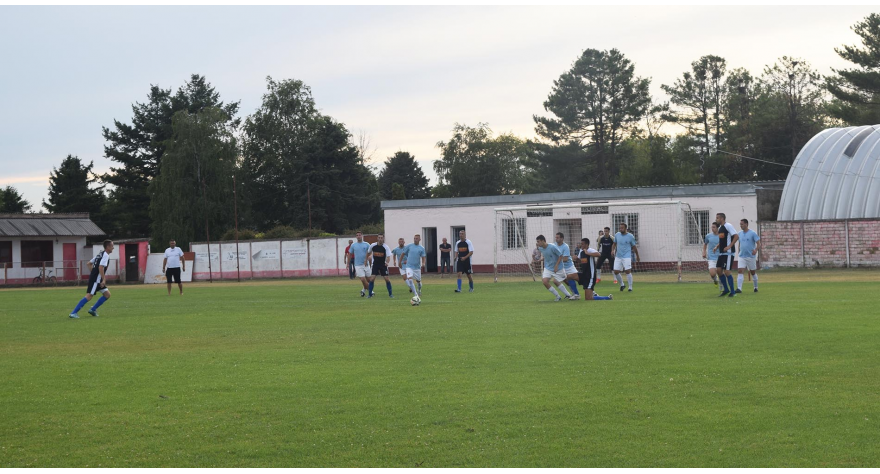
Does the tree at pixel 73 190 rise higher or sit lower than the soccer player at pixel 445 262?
higher

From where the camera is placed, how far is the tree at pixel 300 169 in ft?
255

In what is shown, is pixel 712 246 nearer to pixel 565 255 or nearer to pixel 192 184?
pixel 565 255

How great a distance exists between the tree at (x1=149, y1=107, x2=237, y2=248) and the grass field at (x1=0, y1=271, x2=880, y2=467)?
54525 mm

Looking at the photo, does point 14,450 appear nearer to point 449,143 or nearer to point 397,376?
point 397,376

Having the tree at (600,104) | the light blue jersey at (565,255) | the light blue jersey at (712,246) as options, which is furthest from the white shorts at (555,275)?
the tree at (600,104)

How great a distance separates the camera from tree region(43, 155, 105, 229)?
83938mm

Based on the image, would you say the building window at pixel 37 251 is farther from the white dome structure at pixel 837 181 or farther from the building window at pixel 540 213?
the white dome structure at pixel 837 181

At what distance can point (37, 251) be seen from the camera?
58094 millimetres

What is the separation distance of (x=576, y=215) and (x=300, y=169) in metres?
39.3

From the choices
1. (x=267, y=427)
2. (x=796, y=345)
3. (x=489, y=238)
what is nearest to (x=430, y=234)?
(x=489, y=238)

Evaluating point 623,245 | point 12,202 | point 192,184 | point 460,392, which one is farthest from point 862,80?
point 12,202

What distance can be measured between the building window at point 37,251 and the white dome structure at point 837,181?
45025 millimetres

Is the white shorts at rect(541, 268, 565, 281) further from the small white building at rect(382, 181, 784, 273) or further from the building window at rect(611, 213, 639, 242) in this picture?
the building window at rect(611, 213, 639, 242)

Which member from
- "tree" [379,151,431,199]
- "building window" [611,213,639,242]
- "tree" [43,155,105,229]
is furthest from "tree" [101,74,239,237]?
"building window" [611,213,639,242]
